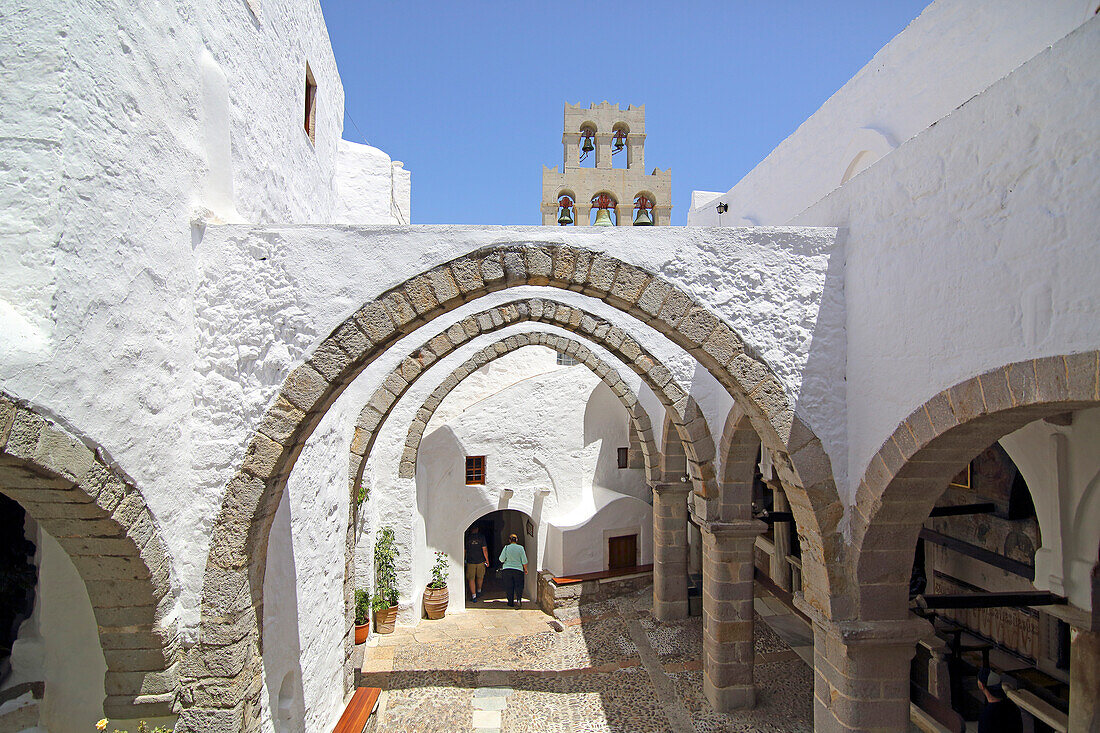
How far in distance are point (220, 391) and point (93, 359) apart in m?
0.96

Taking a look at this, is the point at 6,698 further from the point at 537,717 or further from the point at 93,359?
the point at 537,717

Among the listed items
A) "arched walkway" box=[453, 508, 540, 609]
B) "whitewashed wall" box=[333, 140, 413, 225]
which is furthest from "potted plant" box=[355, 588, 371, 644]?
"whitewashed wall" box=[333, 140, 413, 225]

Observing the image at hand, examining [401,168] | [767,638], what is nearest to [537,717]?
[767,638]

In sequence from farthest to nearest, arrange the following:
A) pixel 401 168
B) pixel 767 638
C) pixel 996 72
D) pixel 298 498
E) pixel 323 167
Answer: pixel 401 168, pixel 767 638, pixel 323 167, pixel 298 498, pixel 996 72

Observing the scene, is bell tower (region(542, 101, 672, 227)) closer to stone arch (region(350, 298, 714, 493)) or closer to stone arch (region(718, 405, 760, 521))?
stone arch (region(350, 298, 714, 493))

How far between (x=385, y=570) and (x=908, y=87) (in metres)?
9.38

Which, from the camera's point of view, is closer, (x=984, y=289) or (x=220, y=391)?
(x=984, y=289)

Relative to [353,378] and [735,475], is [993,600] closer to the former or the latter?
[735,475]

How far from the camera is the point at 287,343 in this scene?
4.21 meters

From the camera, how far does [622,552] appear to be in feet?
38.4

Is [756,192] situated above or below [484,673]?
above

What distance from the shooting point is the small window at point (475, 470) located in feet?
38.0

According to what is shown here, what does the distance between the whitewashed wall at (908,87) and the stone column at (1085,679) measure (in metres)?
4.35

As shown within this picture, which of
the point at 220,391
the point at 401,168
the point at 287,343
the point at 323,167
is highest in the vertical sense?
the point at 401,168
